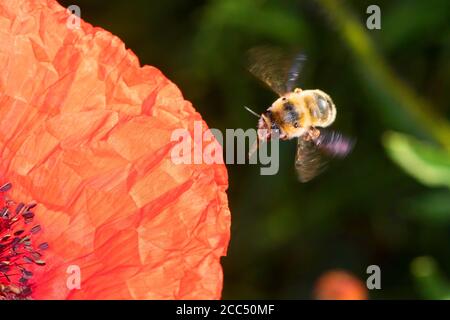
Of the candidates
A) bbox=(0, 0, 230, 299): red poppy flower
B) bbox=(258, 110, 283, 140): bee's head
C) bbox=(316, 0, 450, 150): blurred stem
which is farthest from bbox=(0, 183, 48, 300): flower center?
bbox=(316, 0, 450, 150): blurred stem

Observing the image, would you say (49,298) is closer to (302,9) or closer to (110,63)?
(110,63)

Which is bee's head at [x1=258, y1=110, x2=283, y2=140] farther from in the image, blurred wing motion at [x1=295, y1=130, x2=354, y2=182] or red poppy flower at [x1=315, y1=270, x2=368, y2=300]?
red poppy flower at [x1=315, y1=270, x2=368, y2=300]

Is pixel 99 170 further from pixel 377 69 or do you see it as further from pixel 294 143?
pixel 294 143

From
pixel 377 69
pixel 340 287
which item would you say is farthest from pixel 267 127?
pixel 340 287

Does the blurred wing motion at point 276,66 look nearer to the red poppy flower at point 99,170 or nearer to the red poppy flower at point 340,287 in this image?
the red poppy flower at point 99,170

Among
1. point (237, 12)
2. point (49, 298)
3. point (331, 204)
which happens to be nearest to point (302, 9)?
point (237, 12)
